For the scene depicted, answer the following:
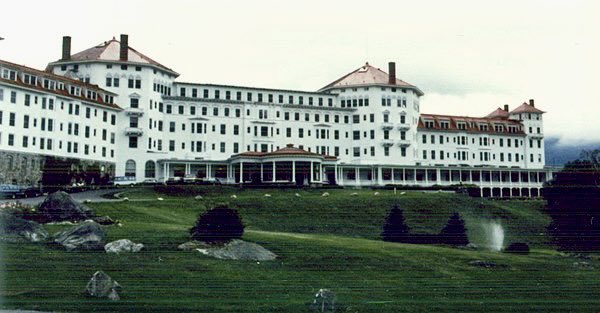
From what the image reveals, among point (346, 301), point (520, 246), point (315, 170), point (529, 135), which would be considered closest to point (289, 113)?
point (315, 170)

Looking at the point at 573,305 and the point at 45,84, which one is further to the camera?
the point at 45,84

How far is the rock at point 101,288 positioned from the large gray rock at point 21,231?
8.14ft

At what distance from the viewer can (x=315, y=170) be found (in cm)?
3378

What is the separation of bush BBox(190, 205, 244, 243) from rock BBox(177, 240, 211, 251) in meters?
0.15

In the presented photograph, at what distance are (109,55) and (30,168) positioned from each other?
1003 cm

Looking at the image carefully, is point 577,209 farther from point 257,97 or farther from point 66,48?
point 66,48

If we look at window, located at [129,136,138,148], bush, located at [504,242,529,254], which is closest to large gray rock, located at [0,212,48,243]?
bush, located at [504,242,529,254]

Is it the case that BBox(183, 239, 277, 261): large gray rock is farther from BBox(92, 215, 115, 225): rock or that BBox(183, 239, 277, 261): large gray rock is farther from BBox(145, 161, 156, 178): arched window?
BBox(145, 161, 156, 178): arched window

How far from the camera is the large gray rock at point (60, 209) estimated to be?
13367 millimetres

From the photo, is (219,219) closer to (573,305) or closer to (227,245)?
(227,245)

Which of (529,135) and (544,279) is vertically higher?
(529,135)

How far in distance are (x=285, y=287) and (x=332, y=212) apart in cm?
1211

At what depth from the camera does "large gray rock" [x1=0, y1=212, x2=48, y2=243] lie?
10.3 metres

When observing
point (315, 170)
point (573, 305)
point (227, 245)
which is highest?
point (315, 170)
